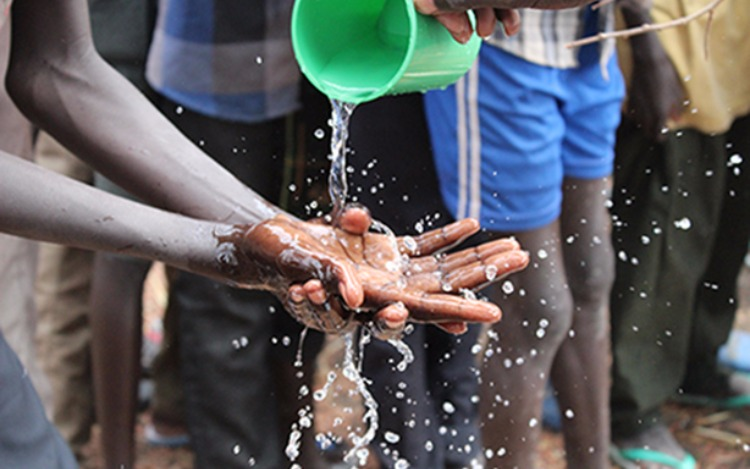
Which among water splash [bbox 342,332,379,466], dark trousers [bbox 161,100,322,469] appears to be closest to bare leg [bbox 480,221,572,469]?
water splash [bbox 342,332,379,466]

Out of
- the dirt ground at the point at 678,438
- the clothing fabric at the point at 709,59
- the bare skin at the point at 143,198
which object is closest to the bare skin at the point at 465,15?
the bare skin at the point at 143,198

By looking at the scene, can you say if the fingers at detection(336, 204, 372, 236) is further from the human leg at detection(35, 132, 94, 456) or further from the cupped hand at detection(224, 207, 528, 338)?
the human leg at detection(35, 132, 94, 456)

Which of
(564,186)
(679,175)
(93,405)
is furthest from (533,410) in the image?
(93,405)

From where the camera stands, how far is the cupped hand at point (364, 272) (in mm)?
1619

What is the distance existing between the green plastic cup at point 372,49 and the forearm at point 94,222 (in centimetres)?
43

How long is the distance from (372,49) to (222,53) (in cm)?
81

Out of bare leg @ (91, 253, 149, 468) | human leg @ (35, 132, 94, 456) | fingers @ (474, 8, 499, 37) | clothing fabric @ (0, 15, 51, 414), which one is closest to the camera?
fingers @ (474, 8, 499, 37)

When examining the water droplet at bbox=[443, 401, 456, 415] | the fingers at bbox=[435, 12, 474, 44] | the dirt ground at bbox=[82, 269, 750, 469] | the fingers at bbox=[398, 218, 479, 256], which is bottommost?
the dirt ground at bbox=[82, 269, 750, 469]

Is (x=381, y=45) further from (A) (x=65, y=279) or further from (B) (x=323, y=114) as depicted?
(A) (x=65, y=279)

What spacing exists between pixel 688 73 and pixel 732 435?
1318mm

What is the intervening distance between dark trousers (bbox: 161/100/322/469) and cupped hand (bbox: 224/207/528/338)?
124 cm

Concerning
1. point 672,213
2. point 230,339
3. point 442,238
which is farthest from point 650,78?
point 442,238

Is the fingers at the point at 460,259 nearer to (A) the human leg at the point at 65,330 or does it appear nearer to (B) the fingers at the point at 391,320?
(B) the fingers at the point at 391,320

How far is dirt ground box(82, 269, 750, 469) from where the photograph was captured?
3.63m
